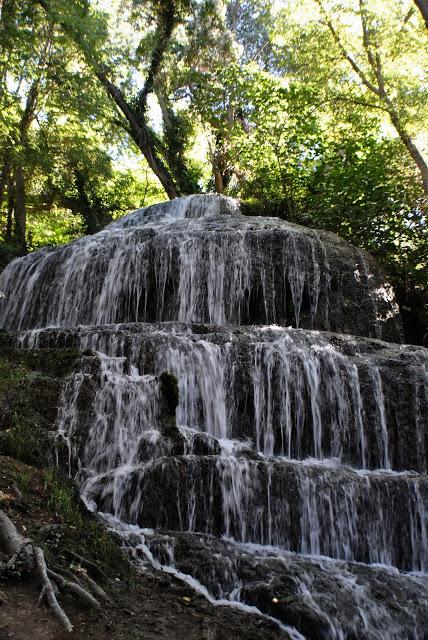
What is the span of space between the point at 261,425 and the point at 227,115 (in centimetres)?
1585

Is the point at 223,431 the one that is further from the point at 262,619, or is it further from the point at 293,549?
the point at 262,619

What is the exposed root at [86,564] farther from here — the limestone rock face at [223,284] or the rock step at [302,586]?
the limestone rock face at [223,284]

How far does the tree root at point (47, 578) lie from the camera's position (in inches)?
112

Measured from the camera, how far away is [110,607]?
3223 millimetres

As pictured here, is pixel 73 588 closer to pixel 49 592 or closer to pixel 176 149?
pixel 49 592

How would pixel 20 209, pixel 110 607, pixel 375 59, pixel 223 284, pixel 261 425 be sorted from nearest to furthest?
1. pixel 110 607
2. pixel 261 425
3. pixel 223 284
4. pixel 375 59
5. pixel 20 209

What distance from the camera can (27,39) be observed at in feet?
43.2

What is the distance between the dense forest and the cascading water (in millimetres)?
3388

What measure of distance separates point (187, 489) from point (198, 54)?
65.3 ft

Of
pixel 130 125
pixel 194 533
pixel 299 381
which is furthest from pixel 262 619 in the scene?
pixel 130 125

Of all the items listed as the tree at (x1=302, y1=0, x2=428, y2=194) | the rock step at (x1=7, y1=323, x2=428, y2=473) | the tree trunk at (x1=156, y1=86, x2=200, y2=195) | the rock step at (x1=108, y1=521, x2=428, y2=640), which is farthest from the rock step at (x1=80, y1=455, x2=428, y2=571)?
the tree trunk at (x1=156, y1=86, x2=200, y2=195)

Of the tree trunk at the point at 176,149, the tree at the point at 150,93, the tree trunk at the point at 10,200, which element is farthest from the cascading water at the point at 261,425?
the tree trunk at the point at 10,200

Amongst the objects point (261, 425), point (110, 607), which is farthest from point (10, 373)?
point (110, 607)

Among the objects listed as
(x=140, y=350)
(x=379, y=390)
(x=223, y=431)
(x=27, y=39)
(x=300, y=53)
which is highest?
(x=300, y=53)
